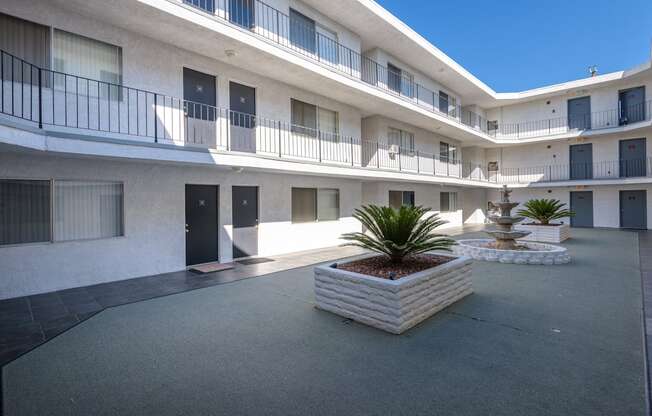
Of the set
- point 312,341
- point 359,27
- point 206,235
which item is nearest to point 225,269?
point 206,235

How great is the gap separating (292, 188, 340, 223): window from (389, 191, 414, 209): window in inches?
161

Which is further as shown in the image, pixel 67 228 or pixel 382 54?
pixel 382 54

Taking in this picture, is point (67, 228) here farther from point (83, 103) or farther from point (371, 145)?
point (371, 145)

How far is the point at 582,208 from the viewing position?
73.7 ft

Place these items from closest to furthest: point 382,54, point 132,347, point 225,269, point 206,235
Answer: point 132,347 → point 225,269 → point 206,235 → point 382,54

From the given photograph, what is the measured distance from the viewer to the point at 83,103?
7.48 metres

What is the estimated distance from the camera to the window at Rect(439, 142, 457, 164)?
2108cm

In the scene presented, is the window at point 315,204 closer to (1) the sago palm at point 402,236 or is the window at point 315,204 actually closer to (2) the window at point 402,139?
(2) the window at point 402,139

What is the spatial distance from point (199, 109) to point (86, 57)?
281cm

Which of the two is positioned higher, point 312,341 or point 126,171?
point 126,171

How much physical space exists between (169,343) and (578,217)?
87.8ft

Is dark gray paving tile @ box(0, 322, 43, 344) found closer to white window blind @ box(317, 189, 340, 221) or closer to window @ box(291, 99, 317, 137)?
window @ box(291, 99, 317, 137)

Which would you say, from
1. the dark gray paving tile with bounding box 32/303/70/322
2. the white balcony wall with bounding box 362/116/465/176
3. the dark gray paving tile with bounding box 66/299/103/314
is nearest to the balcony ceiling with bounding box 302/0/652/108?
the white balcony wall with bounding box 362/116/465/176

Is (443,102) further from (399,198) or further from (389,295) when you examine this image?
(389,295)
